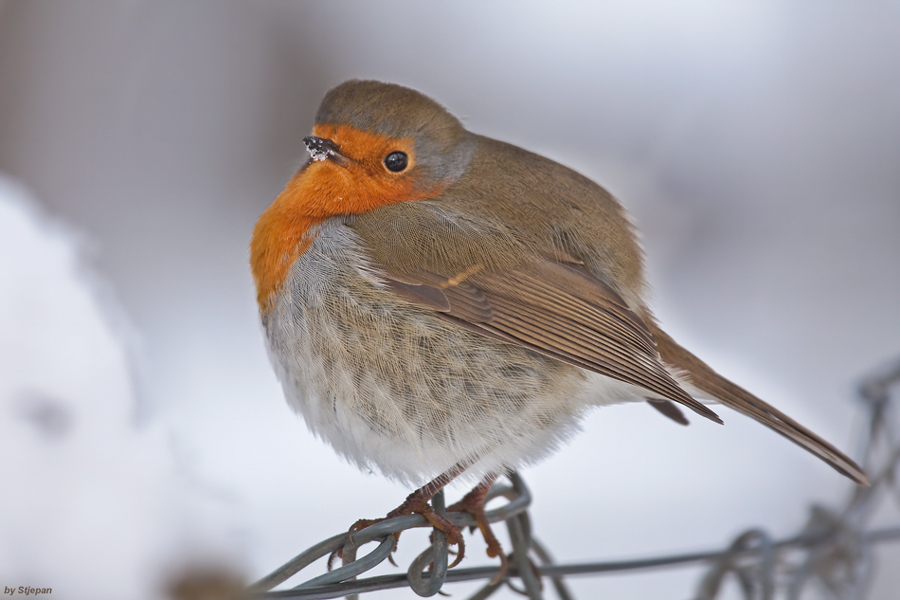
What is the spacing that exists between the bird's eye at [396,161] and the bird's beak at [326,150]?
0.11 meters

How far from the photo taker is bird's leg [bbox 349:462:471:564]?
180 centimetres

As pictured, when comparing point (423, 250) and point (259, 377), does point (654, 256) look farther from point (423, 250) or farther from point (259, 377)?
point (423, 250)

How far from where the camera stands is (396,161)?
7.01 ft

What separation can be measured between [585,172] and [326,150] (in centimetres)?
259

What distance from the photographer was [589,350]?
1.91m

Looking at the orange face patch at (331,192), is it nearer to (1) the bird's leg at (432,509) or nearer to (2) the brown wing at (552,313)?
(2) the brown wing at (552,313)

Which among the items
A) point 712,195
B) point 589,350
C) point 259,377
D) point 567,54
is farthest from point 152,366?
point 712,195

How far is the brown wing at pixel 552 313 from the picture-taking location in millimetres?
1891

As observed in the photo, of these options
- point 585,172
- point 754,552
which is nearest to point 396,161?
point 754,552

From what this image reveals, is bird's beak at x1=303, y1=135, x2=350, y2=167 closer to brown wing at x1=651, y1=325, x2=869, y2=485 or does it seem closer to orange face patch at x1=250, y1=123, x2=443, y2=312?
orange face patch at x1=250, y1=123, x2=443, y2=312

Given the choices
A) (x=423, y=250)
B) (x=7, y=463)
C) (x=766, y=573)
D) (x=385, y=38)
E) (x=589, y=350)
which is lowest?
(x=766, y=573)

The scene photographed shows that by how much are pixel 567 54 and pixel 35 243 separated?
3.05m

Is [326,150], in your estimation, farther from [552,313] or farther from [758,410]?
[758,410]

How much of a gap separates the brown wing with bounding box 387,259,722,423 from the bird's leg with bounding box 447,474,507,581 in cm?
38
